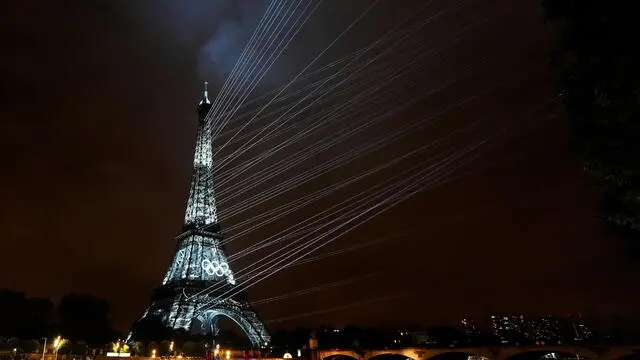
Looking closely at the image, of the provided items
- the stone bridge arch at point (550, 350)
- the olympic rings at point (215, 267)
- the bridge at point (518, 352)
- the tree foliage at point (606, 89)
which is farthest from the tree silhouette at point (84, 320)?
the tree foliage at point (606, 89)

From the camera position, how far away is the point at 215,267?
58.5 meters

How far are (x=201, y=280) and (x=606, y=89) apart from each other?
51700mm

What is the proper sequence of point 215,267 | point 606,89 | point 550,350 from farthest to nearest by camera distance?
point 215,267 → point 550,350 → point 606,89

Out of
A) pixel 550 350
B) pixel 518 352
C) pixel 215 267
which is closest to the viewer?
pixel 550 350

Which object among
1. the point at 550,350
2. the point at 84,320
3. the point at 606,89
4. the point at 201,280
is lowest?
the point at 550,350

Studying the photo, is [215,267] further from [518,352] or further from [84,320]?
[518,352]

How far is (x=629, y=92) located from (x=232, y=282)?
55.0 meters

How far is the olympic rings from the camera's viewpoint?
57.4 meters

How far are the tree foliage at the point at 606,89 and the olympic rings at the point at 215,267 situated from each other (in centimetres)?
5246

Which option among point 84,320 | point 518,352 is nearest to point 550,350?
point 518,352

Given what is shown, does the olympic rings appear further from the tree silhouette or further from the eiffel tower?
the tree silhouette

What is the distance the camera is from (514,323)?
15912 cm

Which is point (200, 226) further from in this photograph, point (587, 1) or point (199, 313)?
point (587, 1)

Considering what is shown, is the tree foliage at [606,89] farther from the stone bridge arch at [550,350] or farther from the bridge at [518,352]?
the stone bridge arch at [550,350]
